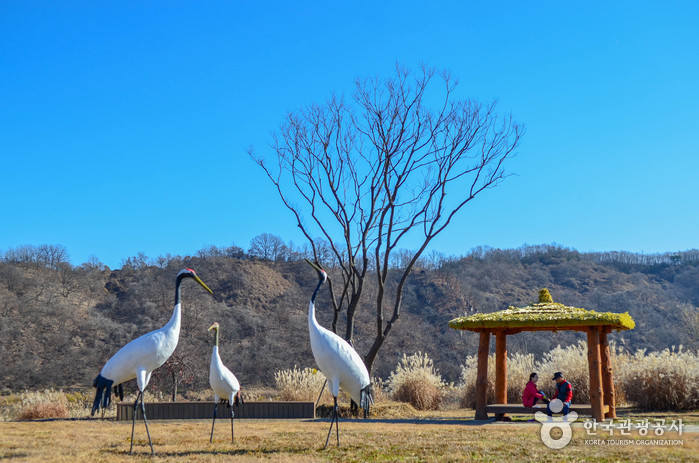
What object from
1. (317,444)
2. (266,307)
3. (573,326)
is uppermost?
(266,307)

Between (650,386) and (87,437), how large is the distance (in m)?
11.9

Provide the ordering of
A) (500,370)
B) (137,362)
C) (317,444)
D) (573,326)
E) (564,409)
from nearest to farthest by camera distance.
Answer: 1. (137,362)
2. (317,444)
3. (564,409)
4. (573,326)
5. (500,370)

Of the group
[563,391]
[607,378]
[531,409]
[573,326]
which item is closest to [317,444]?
[531,409]

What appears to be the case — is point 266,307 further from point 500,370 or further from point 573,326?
point 573,326

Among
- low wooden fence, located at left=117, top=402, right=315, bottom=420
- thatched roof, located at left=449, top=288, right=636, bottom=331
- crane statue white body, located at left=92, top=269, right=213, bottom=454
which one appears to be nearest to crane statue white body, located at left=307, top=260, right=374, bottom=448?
crane statue white body, located at left=92, top=269, right=213, bottom=454

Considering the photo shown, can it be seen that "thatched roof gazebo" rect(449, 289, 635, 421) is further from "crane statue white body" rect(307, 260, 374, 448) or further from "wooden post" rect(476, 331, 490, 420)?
"crane statue white body" rect(307, 260, 374, 448)

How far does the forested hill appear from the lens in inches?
1337

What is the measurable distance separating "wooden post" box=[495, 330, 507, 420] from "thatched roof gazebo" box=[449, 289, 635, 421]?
68 centimetres

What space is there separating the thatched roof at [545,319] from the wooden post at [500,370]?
1173 mm

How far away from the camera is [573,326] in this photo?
482 inches

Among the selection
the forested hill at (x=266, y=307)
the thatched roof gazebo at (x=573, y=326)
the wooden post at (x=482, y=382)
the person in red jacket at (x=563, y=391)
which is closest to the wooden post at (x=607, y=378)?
the thatched roof gazebo at (x=573, y=326)

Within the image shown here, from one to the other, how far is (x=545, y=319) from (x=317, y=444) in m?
5.14

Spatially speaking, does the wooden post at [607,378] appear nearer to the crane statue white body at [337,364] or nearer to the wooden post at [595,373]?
the wooden post at [595,373]

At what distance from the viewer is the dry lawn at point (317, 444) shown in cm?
735
